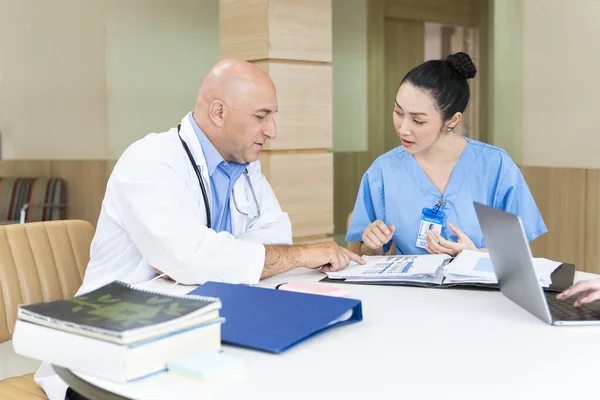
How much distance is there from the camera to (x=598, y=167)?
449cm

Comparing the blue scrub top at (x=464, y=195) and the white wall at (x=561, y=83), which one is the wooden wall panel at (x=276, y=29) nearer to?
the white wall at (x=561, y=83)

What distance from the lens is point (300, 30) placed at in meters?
4.46

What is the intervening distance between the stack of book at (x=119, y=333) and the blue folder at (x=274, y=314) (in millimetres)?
103

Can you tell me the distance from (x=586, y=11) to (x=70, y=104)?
4.42 metres

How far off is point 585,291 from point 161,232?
1.04 m

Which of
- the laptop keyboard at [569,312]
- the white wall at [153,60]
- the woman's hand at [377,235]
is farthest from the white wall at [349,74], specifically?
the laptop keyboard at [569,312]

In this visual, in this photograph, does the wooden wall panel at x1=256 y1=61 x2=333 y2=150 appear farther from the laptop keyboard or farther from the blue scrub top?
the laptop keyboard

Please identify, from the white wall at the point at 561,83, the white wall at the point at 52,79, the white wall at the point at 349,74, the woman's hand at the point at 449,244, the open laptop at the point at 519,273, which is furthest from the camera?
the white wall at the point at 349,74

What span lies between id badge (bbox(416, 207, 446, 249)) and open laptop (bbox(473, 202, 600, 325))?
781mm

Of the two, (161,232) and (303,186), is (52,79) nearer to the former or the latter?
(303,186)

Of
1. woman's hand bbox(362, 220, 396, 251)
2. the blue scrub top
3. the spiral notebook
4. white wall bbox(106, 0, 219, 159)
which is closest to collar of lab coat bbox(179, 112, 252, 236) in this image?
woman's hand bbox(362, 220, 396, 251)

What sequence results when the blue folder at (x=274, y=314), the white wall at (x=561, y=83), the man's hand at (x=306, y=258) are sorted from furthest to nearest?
the white wall at (x=561, y=83)
the man's hand at (x=306, y=258)
the blue folder at (x=274, y=314)

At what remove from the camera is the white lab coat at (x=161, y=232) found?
77.5 inches

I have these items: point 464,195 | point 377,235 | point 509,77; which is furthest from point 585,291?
point 509,77
